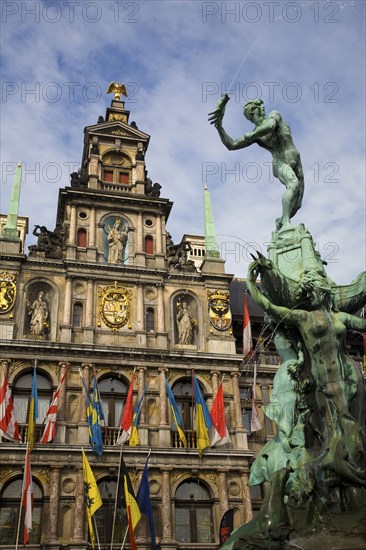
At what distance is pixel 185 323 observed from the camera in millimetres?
27750

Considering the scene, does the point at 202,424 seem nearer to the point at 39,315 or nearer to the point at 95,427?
the point at 95,427

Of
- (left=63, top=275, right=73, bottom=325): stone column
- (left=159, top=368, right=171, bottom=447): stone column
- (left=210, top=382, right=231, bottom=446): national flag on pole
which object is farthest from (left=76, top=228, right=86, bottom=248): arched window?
(left=210, top=382, right=231, bottom=446): national flag on pole

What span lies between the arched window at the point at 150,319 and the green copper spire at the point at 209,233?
4512 mm

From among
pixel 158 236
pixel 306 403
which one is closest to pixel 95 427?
pixel 158 236

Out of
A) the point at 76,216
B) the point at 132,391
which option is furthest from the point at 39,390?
the point at 76,216

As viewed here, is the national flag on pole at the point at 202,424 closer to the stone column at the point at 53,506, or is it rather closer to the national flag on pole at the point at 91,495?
the national flag on pole at the point at 91,495

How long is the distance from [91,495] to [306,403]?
48.8 ft

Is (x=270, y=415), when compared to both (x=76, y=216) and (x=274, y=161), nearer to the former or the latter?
(x=274, y=161)

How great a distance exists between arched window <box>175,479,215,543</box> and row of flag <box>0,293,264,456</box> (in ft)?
5.78

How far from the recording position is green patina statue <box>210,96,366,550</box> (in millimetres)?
7090

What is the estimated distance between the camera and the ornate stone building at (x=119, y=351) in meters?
22.8

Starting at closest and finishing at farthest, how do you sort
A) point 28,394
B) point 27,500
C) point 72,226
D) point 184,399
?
point 27,500
point 28,394
point 184,399
point 72,226

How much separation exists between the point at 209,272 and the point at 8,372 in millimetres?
10649

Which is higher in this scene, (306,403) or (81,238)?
(81,238)
